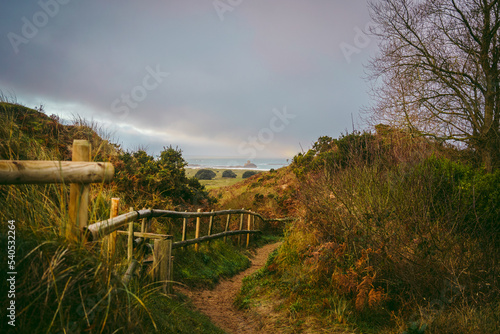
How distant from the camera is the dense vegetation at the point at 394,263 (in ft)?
12.3

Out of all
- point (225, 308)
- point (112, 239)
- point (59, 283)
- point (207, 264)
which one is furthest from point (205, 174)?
point (59, 283)

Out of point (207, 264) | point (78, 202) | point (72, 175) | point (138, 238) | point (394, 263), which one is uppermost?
point (72, 175)

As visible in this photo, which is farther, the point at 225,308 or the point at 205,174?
the point at 205,174

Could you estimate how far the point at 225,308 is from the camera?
18.7ft

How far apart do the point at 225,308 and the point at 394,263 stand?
10.9 ft

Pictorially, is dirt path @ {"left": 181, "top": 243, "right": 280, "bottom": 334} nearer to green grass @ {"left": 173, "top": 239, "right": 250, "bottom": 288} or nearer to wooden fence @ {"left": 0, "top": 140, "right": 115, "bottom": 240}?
green grass @ {"left": 173, "top": 239, "right": 250, "bottom": 288}

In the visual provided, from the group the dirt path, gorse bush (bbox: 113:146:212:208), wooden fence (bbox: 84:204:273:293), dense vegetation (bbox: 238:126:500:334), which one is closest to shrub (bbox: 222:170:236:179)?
gorse bush (bbox: 113:146:212:208)

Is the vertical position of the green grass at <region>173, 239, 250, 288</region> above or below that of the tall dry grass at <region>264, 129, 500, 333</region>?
below

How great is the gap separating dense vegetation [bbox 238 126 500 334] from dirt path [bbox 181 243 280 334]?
13.8 inches

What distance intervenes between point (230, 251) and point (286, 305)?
4.23 metres

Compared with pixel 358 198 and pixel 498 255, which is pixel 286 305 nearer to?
pixel 358 198

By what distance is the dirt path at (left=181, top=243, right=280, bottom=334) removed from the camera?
489cm

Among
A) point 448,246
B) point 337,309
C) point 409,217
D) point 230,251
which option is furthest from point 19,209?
point 230,251

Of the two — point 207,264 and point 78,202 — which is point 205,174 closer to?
point 207,264
